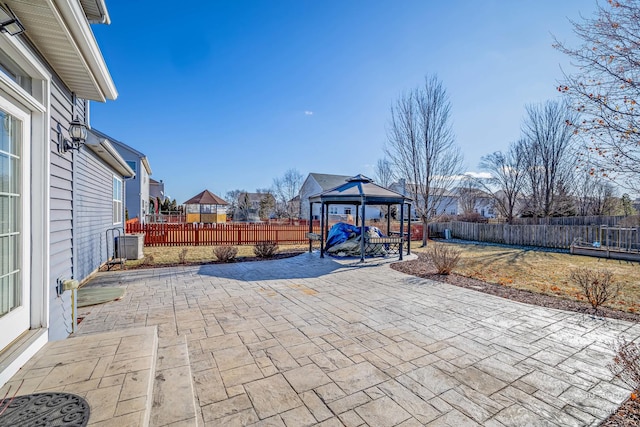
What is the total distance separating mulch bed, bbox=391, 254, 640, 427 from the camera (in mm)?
2130

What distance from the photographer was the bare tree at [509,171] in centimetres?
1939

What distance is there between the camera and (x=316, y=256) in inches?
407

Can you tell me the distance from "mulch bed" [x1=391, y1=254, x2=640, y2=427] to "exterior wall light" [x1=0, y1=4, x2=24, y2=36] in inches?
197

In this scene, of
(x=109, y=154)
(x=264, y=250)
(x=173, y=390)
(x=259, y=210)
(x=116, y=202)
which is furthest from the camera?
(x=259, y=210)

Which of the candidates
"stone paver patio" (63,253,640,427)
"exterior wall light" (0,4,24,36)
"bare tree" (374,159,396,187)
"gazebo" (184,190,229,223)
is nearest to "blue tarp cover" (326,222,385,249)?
"stone paver patio" (63,253,640,427)

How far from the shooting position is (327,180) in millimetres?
32688

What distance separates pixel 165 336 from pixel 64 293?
1246 mm

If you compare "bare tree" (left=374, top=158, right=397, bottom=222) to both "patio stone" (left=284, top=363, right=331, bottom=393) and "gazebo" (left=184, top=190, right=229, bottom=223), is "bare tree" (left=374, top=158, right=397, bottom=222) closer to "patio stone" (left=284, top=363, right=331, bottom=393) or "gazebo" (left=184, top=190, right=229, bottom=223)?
"gazebo" (left=184, top=190, right=229, bottom=223)

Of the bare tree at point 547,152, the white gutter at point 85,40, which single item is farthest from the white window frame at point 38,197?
the bare tree at point 547,152

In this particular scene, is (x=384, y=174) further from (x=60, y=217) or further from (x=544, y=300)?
(x=60, y=217)

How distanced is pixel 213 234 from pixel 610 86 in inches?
560

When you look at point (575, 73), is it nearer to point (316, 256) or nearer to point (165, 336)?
point (165, 336)

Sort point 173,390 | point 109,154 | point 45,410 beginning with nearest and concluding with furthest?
point 45,410 → point 173,390 → point 109,154

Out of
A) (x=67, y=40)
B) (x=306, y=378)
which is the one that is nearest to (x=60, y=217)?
(x=67, y=40)
